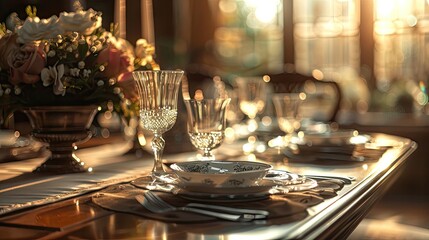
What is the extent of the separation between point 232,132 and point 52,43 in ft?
3.93

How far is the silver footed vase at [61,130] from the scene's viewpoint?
154 centimetres

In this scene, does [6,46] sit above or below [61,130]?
above

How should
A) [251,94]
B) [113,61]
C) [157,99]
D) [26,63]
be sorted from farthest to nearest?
[251,94] → [113,61] → [26,63] → [157,99]

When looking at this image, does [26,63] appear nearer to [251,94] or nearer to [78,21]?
[78,21]

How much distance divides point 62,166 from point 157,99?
0.35 metres

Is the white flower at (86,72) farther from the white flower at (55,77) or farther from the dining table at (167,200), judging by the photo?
the dining table at (167,200)

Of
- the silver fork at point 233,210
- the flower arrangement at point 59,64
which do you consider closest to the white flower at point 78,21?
the flower arrangement at point 59,64

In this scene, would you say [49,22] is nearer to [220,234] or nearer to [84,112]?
[84,112]

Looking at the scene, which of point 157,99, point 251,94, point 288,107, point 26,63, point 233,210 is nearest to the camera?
point 233,210

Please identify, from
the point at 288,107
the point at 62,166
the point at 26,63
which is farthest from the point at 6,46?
the point at 288,107

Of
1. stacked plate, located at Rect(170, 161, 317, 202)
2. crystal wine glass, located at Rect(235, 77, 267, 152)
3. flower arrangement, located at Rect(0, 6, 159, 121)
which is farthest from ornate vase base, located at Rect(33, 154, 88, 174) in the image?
crystal wine glass, located at Rect(235, 77, 267, 152)

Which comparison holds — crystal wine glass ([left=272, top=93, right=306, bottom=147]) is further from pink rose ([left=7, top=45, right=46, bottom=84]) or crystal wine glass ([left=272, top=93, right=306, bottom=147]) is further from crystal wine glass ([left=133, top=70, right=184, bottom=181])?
pink rose ([left=7, top=45, right=46, bottom=84])

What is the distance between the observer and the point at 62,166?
157 centimetres

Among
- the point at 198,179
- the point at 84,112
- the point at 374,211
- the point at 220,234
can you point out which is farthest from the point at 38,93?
the point at 374,211
